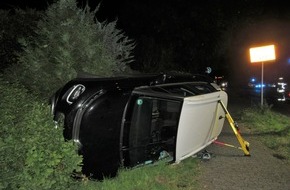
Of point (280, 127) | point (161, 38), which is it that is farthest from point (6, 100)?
point (161, 38)

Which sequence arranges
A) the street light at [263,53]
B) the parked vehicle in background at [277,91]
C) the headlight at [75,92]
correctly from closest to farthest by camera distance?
the headlight at [75,92]
the street light at [263,53]
the parked vehicle in background at [277,91]

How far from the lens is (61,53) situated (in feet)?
26.1

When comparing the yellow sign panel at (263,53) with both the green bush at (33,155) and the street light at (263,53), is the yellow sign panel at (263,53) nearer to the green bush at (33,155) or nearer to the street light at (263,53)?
the street light at (263,53)

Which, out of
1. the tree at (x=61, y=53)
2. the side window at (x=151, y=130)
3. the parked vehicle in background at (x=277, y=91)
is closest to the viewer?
the side window at (x=151, y=130)

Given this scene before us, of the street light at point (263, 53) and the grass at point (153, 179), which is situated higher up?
the street light at point (263, 53)

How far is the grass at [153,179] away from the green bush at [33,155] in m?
0.88

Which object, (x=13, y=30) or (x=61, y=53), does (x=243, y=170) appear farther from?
(x=13, y=30)

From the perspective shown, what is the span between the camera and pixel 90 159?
507 centimetres

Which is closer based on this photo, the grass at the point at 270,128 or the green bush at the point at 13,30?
the grass at the point at 270,128

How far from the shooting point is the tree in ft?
26.2

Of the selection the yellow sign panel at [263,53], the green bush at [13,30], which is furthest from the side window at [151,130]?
the yellow sign panel at [263,53]

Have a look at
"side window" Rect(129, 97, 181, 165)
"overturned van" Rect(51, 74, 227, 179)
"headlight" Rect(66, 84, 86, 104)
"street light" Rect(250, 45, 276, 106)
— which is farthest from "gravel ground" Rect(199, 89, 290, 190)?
"street light" Rect(250, 45, 276, 106)

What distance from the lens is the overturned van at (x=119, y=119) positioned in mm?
5035

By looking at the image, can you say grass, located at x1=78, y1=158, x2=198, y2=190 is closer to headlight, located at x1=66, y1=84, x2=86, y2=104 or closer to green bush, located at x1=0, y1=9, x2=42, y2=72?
headlight, located at x1=66, y1=84, x2=86, y2=104
